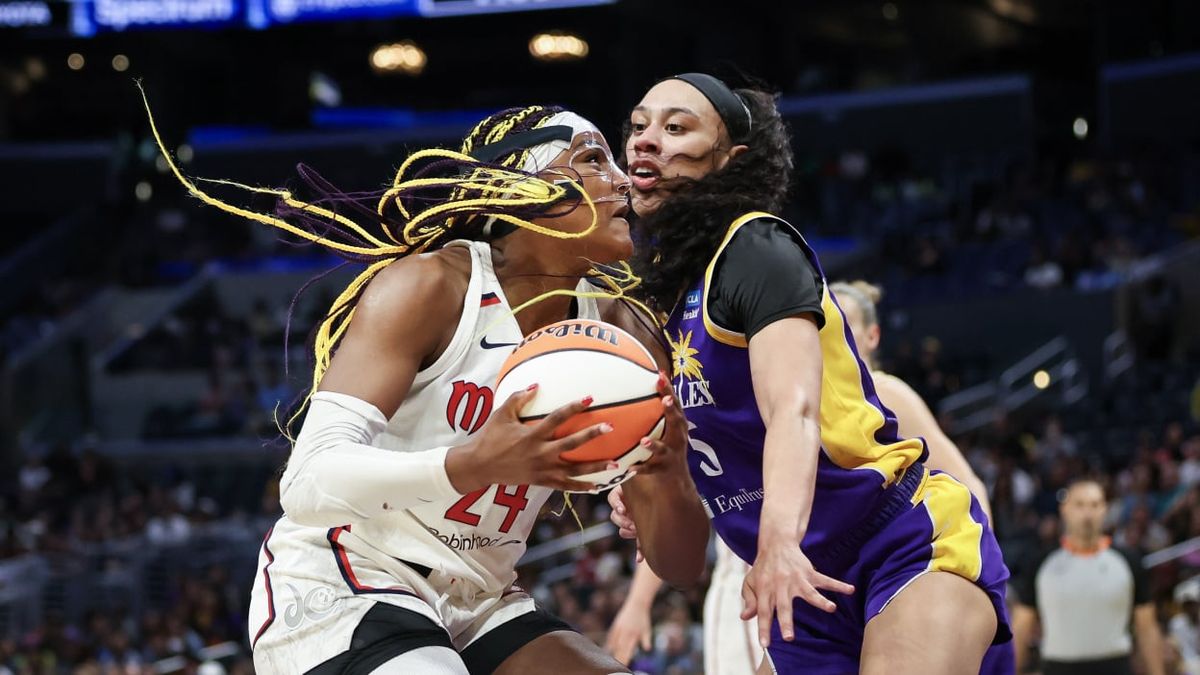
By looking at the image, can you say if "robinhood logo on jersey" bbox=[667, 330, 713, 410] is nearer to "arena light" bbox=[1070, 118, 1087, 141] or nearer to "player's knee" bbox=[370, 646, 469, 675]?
"player's knee" bbox=[370, 646, 469, 675]

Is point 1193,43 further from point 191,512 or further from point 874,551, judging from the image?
point 874,551

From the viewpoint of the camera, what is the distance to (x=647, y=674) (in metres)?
10.1

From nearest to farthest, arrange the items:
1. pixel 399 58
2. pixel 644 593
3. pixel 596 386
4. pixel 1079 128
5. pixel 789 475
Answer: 1. pixel 596 386
2. pixel 789 475
3. pixel 644 593
4. pixel 1079 128
5. pixel 399 58

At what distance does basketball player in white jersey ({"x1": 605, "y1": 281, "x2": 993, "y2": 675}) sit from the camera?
4848 millimetres

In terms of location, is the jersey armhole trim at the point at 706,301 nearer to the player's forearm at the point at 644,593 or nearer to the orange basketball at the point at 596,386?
the orange basketball at the point at 596,386

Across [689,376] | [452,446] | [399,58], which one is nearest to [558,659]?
[452,446]

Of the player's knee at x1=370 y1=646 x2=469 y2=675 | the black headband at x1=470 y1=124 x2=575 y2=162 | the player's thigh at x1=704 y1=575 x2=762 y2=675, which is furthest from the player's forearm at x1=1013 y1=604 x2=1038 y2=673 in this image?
the player's knee at x1=370 y1=646 x2=469 y2=675

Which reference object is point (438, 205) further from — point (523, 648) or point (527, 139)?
point (523, 648)

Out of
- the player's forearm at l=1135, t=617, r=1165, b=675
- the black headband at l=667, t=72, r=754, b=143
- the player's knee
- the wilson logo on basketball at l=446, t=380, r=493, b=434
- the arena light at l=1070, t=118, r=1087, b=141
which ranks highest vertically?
the arena light at l=1070, t=118, r=1087, b=141

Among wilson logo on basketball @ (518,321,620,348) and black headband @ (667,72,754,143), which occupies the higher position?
black headband @ (667,72,754,143)

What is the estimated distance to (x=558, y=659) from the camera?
3588mm

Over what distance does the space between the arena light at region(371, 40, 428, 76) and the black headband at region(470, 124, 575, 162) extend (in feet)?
81.1

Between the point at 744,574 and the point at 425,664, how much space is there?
2629mm

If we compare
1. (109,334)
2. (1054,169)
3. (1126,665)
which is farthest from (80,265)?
(1126,665)
